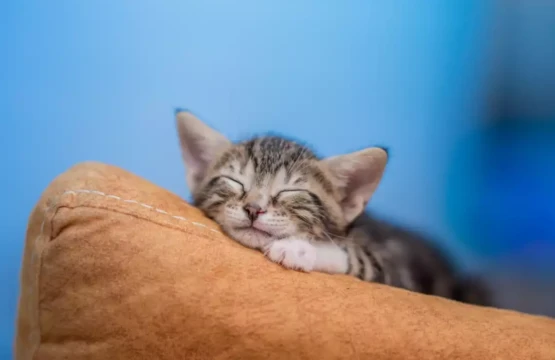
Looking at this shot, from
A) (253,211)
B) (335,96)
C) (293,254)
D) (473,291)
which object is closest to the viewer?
(293,254)

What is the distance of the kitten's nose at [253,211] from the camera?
3.13 feet

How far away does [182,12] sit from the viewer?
55.3 inches

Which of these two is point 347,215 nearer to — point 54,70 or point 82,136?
point 82,136

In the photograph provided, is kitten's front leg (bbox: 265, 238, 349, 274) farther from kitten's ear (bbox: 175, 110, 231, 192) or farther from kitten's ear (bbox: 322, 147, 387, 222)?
kitten's ear (bbox: 175, 110, 231, 192)

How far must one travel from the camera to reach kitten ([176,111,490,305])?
0.96 meters

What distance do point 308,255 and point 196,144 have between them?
18.1 inches

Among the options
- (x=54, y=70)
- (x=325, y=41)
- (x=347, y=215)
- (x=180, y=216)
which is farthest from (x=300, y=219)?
(x=54, y=70)

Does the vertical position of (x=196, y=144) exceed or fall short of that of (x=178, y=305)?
it exceeds it

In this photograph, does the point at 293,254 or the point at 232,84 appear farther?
the point at 232,84

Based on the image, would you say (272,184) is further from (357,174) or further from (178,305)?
(178,305)

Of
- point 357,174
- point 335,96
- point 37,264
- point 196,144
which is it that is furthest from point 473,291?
point 37,264

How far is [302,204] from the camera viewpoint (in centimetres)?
106

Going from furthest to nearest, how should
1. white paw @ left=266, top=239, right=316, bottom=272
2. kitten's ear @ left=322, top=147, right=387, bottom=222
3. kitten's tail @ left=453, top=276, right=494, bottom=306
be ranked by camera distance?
kitten's tail @ left=453, top=276, right=494, bottom=306, kitten's ear @ left=322, top=147, right=387, bottom=222, white paw @ left=266, top=239, right=316, bottom=272

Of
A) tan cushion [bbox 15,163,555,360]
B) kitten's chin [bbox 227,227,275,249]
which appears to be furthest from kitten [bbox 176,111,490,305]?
tan cushion [bbox 15,163,555,360]
